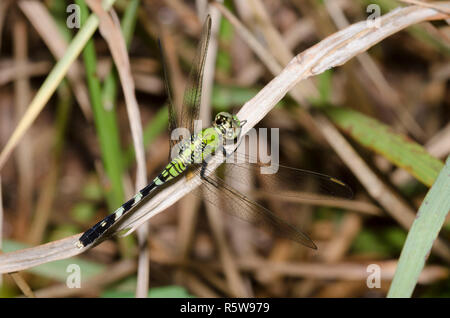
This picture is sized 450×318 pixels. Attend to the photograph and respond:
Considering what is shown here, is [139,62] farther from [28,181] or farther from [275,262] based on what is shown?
[275,262]

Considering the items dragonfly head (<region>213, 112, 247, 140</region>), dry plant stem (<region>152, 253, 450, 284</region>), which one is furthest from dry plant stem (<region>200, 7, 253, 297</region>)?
dragonfly head (<region>213, 112, 247, 140</region>)

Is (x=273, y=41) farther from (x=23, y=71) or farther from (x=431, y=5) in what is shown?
(x=23, y=71)

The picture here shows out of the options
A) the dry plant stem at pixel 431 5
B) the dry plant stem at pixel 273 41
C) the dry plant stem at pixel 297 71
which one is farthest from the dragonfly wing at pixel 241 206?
the dry plant stem at pixel 431 5

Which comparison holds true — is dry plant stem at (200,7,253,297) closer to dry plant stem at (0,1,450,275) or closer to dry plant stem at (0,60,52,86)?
dry plant stem at (0,1,450,275)

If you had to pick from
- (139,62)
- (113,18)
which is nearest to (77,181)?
(139,62)

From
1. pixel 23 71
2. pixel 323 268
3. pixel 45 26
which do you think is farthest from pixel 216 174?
pixel 23 71

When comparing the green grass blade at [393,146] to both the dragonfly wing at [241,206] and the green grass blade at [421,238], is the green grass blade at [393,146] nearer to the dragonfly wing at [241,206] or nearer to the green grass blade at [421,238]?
the green grass blade at [421,238]

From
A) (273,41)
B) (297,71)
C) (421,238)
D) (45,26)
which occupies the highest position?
(45,26)
